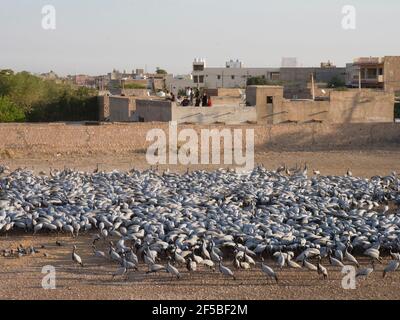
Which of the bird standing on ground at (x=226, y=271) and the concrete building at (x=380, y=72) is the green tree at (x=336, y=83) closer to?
the concrete building at (x=380, y=72)

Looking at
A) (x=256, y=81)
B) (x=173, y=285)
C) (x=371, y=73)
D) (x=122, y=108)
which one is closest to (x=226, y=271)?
(x=173, y=285)

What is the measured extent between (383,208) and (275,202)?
2.44 meters

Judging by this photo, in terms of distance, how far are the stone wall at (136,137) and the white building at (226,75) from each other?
27953 mm

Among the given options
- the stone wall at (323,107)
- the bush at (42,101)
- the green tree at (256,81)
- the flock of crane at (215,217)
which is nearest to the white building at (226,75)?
the green tree at (256,81)

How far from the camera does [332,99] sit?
30.2 metres

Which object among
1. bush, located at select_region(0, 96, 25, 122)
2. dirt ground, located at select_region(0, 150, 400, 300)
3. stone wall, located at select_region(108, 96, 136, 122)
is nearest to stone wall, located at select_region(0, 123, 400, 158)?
stone wall, located at select_region(108, 96, 136, 122)

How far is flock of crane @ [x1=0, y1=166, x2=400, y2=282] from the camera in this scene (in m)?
10.9

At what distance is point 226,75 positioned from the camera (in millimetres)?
55500

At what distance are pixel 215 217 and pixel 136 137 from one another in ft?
36.3

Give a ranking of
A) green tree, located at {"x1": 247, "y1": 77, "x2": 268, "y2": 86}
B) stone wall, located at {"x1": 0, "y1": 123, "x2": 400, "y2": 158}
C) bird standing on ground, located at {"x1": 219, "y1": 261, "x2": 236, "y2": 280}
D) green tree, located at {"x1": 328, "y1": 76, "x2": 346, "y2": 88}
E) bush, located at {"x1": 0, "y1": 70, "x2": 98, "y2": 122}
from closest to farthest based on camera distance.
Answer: bird standing on ground, located at {"x1": 219, "y1": 261, "x2": 236, "y2": 280}, stone wall, located at {"x1": 0, "y1": 123, "x2": 400, "y2": 158}, bush, located at {"x1": 0, "y1": 70, "x2": 98, "y2": 122}, green tree, located at {"x1": 247, "y1": 77, "x2": 268, "y2": 86}, green tree, located at {"x1": 328, "y1": 76, "x2": 346, "y2": 88}

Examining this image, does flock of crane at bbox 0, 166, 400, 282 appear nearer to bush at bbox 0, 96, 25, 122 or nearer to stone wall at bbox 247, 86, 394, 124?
stone wall at bbox 247, 86, 394, 124

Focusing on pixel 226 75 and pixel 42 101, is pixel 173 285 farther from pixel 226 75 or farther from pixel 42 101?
pixel 226 75

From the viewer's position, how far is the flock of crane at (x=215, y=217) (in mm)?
10883

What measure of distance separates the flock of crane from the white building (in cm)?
3680
